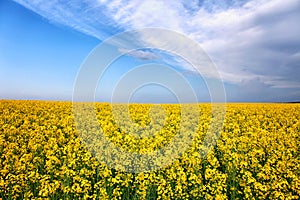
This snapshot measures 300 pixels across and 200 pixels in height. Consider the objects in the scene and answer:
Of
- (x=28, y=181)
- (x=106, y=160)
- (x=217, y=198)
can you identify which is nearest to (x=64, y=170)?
(x=28, y=181)

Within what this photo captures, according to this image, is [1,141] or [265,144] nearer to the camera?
[1,141]

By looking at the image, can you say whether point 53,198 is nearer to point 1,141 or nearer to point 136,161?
point 136,161

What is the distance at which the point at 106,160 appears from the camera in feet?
25.8

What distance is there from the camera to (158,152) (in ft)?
28.5

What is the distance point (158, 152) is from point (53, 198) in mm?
3464

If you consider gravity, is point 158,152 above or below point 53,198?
above

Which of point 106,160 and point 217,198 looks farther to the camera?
point 106,160

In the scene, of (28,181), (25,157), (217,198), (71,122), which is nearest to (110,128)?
(71,122)

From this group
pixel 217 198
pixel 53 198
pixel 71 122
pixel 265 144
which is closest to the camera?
pixel 217 198

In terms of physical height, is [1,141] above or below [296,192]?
above

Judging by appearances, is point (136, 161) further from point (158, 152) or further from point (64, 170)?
point (64, 170)

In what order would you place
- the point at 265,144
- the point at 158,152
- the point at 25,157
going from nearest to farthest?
the point at 25,157
the point at 158,152
the point at 265,144

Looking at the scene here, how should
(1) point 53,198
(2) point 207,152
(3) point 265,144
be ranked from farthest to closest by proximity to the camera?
1. (3) point 265,144
2. (2) point 207,152
3. (1) point 53,198

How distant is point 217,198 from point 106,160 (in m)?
3.33
